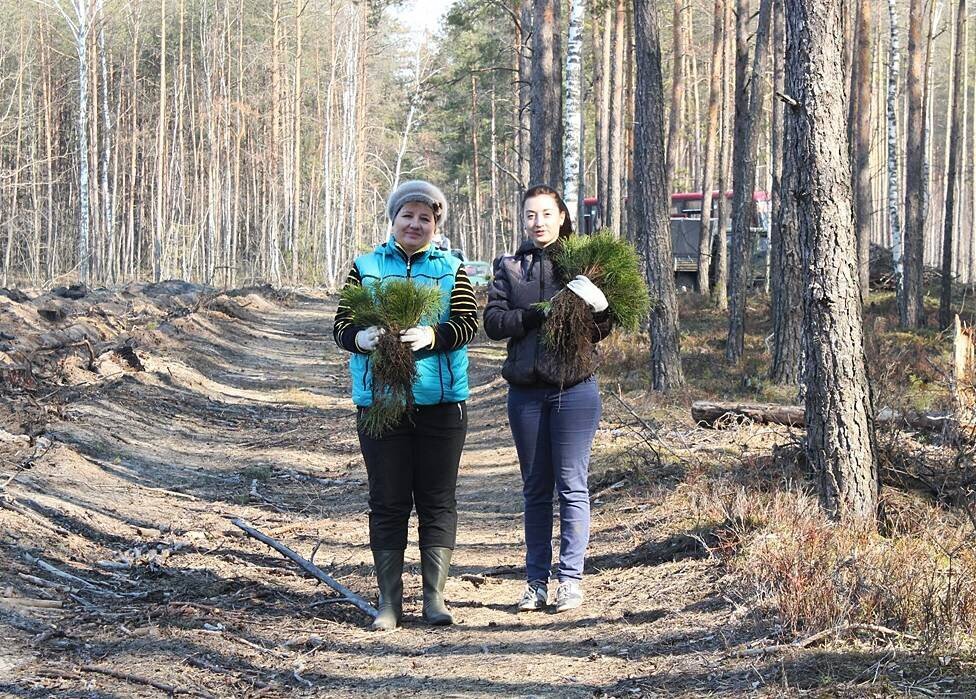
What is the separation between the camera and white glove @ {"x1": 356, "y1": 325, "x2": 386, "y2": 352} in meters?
4.72

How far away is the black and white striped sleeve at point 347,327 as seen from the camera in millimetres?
4828

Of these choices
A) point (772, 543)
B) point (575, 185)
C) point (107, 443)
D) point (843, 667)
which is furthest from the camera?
point (575, 185)

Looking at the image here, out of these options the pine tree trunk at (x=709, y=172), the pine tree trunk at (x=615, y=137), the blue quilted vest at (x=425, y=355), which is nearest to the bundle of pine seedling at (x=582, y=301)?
the blue quilted vest at (x=425, y=355)

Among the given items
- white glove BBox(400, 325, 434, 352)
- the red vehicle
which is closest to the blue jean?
white glove BBox(400, 325, 434, 352)

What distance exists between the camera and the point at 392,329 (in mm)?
4730

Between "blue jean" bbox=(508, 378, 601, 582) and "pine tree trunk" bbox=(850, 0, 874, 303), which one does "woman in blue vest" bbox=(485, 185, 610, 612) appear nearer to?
"blue jean" bbox=(508, 378, 601, 582)

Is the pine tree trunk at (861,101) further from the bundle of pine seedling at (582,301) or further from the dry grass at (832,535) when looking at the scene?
the bundle of pine seedling at (582,301)

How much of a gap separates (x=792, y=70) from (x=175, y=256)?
38.9 meters

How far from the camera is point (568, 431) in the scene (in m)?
5.05

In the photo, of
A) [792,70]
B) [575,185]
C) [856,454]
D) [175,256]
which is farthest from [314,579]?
[175,256]

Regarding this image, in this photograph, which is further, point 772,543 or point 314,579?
point 314,579

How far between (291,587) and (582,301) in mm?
2445

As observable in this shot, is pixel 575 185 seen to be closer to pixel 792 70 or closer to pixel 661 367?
pixel 661 367

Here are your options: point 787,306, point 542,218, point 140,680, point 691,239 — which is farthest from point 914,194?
point 140,680
